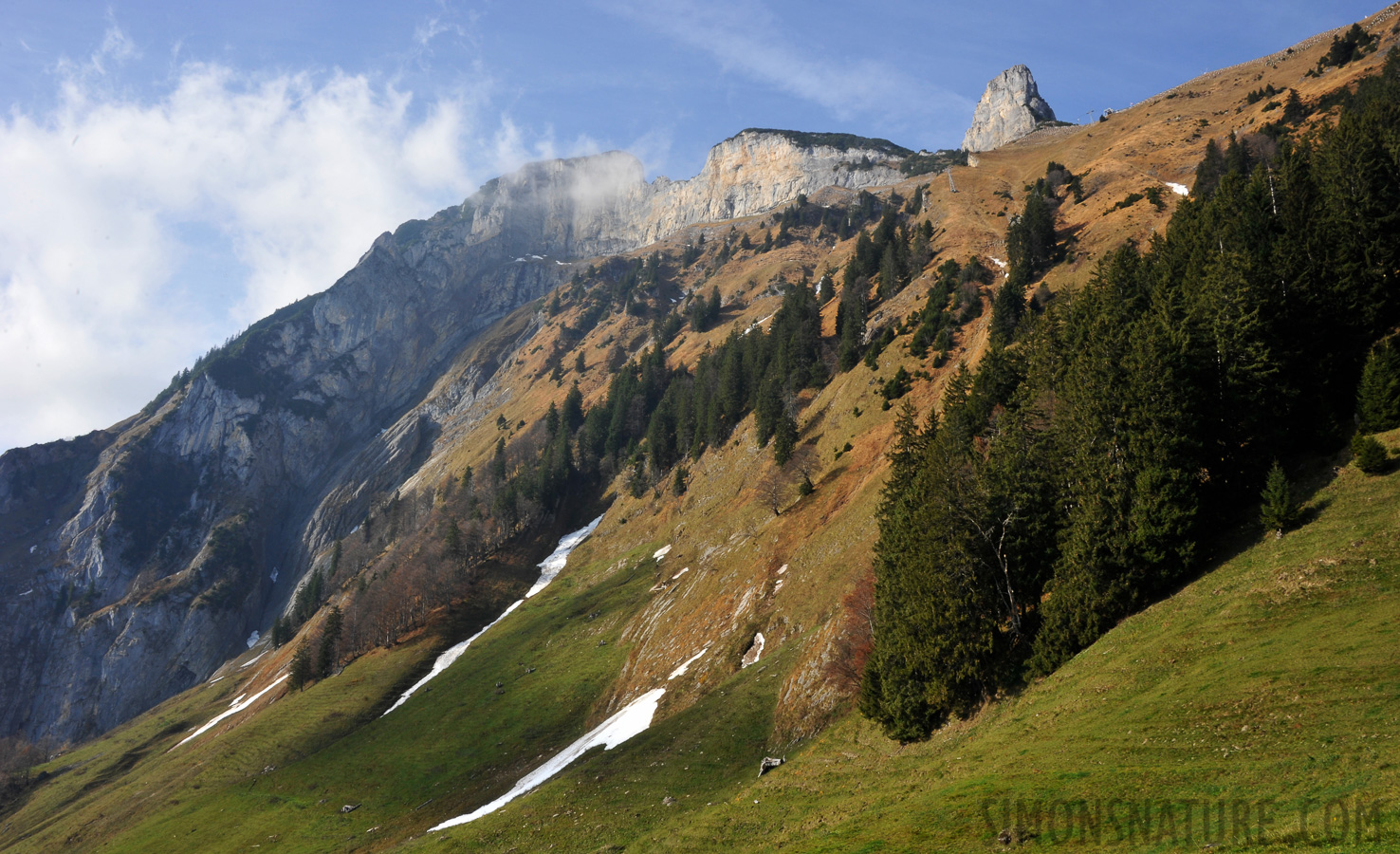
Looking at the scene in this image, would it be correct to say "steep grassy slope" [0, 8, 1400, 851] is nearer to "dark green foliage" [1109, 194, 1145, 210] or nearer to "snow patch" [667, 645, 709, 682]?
"snow patch" [667, 645, 709, 682]

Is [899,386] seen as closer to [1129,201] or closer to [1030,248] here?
[1030,248]

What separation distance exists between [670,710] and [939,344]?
164ft

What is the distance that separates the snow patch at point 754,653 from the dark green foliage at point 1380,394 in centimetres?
3875

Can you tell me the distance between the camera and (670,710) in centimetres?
Result: 5288

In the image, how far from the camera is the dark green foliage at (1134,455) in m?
30.3

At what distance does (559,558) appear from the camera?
397ft

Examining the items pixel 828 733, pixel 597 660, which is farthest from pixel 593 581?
pixel 828 733

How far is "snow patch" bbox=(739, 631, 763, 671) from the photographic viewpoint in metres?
53.7

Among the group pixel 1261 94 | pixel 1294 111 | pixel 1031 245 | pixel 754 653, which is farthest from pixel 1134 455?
pixel 1261 94

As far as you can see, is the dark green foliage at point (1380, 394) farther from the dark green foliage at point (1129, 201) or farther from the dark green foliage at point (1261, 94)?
the dark green foliage at point (1261, 94)

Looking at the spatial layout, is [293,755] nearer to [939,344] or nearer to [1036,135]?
[939,344]

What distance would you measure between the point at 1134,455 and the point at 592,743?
45.0 meters

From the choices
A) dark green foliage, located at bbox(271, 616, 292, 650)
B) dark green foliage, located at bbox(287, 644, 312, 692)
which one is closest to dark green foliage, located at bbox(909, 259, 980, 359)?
dark green foliage, located at bbox(287, 644, 312, 692)

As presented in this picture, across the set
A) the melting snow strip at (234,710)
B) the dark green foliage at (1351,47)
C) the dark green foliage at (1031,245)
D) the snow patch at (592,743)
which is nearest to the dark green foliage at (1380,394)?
the snow patch at (592,743)
